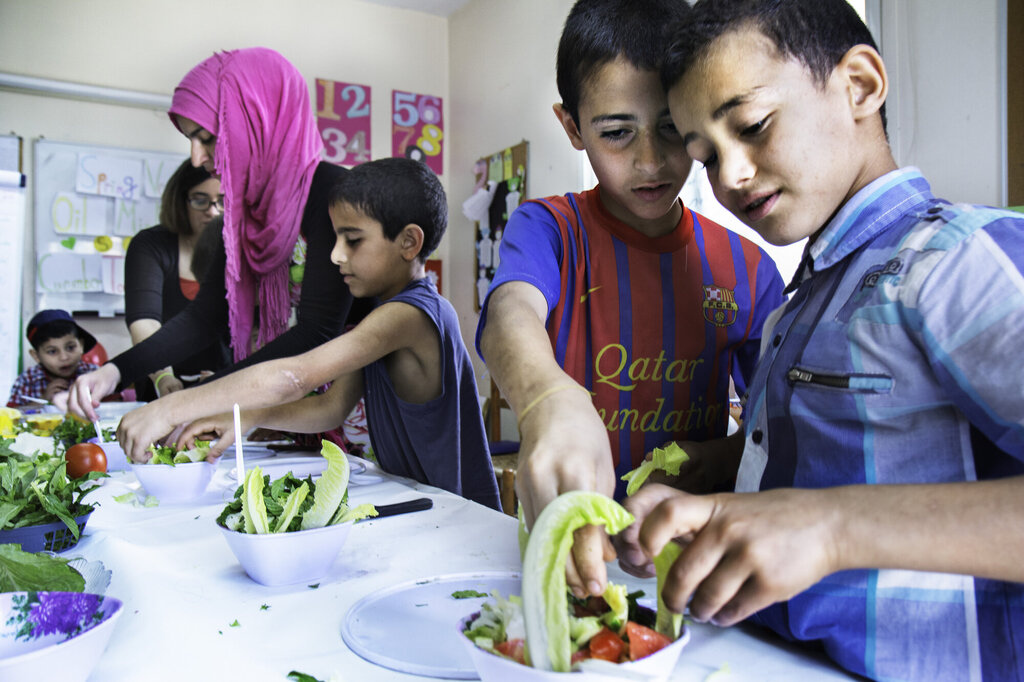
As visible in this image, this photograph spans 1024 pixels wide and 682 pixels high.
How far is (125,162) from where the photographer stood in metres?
3.85

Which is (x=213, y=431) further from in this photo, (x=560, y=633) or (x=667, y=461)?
(x=560, y=633)

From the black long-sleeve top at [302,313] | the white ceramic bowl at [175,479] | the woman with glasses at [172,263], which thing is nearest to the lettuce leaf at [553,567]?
the white ceramic bowl at [175,479]

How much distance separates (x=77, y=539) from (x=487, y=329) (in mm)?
637

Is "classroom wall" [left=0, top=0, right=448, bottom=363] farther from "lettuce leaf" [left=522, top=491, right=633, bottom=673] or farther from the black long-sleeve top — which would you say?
"lettuce leaf" [left=522, top=491, right=633, bottom=673]

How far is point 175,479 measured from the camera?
1.21 m

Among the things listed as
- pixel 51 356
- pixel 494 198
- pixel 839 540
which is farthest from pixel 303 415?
pixel 494 198

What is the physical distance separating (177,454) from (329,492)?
632mm

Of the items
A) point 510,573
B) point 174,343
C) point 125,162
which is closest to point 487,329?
point 510,573

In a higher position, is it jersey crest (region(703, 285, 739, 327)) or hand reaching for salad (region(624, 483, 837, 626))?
jersey crest (region(703, 285, 739, 327))

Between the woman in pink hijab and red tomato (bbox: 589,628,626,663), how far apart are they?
4.50 feet

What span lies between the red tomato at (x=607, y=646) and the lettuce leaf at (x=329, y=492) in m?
0.39

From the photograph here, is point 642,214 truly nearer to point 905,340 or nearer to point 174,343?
point 905,340

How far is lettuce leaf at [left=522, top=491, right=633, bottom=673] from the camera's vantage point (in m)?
0.46

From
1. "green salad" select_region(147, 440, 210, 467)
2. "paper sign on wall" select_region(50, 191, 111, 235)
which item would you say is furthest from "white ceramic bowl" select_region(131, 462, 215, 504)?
"paper sign on wall" select_region(50, 191, 111, 235)
